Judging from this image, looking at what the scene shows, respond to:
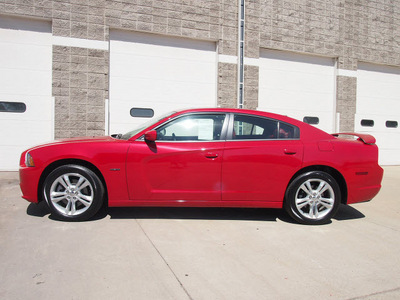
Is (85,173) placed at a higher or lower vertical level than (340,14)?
lower

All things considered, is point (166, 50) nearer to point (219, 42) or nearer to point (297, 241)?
point (219, 42)

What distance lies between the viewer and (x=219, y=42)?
8.18 m

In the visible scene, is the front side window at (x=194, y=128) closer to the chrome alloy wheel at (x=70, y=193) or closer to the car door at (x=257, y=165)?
the car door at (x=257, y=165)

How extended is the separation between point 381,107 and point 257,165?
29.1ft

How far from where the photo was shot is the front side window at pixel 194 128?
385 centimetres

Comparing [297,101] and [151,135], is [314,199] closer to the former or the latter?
[151,135]

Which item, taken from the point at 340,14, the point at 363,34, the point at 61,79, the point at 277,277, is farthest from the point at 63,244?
the point at 363,34

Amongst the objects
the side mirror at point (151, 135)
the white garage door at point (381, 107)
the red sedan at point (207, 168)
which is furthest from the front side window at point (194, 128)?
the white garage door at point (381, 107)

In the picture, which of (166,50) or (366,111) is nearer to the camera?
(166,50)

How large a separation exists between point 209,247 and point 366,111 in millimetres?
9284

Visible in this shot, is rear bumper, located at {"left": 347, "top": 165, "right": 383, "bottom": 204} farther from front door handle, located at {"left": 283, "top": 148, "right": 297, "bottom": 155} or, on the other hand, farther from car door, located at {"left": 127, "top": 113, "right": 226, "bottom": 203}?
car door, located at {"left": 127, "top": 113, "right": 226, "bottom": 203}

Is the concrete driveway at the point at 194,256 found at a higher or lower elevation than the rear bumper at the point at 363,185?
lower

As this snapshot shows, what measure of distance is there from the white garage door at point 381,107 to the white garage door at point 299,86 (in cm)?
125

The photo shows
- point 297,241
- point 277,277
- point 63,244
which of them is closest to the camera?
point 277,277
